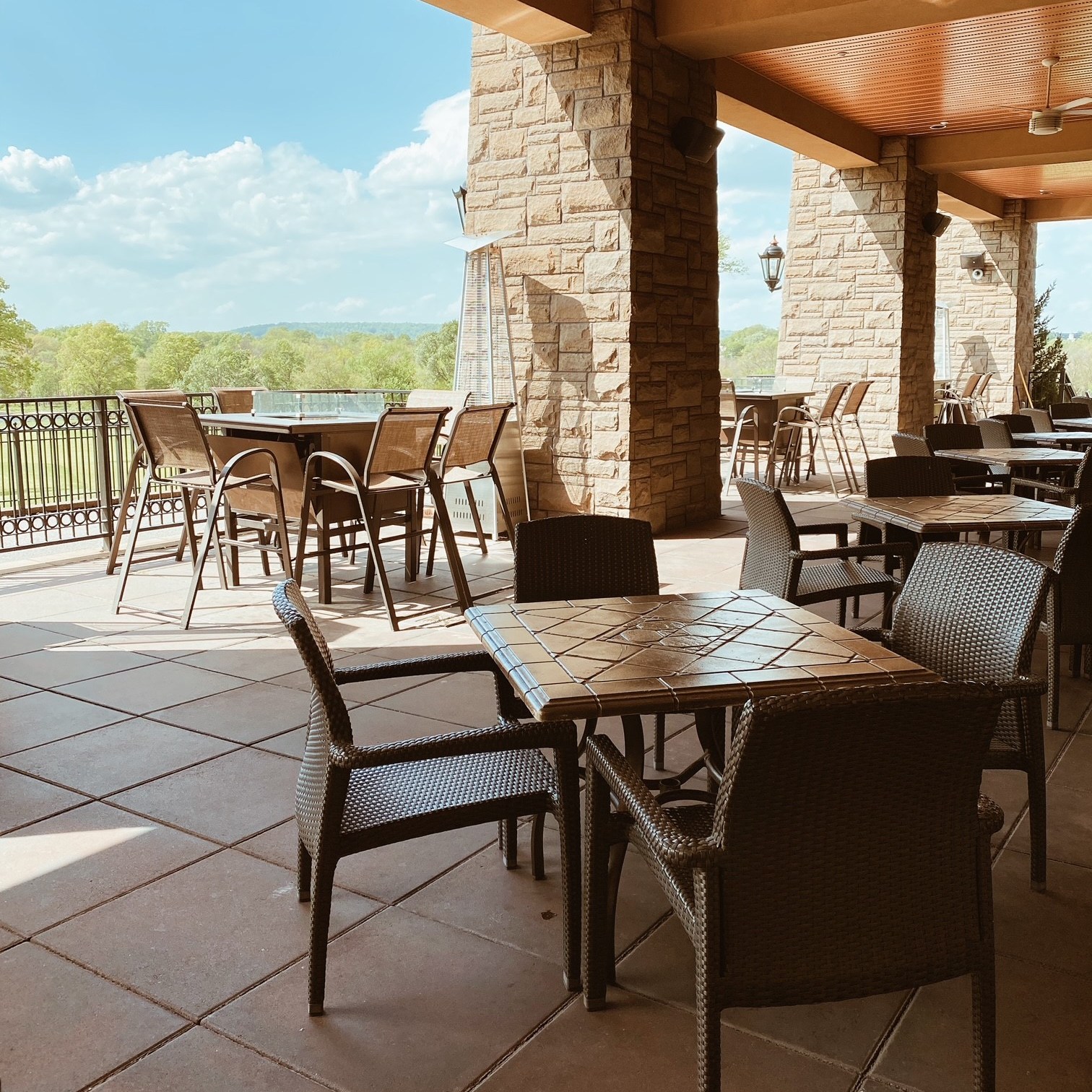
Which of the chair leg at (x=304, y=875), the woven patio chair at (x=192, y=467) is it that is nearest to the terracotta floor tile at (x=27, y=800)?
the chair leg at (x=304, y=875)

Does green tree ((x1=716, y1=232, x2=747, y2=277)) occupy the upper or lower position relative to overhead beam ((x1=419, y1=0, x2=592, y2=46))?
upper

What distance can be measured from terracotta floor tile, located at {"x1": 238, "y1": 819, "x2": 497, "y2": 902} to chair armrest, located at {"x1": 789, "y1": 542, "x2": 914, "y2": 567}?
4.20 ft

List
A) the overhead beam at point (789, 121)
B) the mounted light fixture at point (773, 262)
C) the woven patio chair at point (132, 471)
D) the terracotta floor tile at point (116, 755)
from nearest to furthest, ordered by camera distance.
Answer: the terracotta floor tile at point (116, 755) → the woven patio chair at point (132, 471) → the overhead beam at point (789, 121) → the mounted light fixture at point (773, 262)

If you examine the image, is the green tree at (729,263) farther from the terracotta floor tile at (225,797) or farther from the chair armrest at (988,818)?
the chair armrest at (988,818)

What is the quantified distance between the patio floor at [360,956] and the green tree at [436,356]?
2853 centimetres

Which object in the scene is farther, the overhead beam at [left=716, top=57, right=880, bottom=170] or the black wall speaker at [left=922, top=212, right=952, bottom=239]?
the black wall speaker at [left=922, top=212, right=952, bottom=239]

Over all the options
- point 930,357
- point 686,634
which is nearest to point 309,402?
point 686,634

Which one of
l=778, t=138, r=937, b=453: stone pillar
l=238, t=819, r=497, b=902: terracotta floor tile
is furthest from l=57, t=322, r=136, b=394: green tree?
l=238, t=819, r=497, b=902: terracotta floor tile

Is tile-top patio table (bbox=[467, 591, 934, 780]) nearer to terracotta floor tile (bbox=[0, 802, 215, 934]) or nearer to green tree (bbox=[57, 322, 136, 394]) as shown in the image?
terracotta floor tile (bbox=[0, 802, 215, 934])

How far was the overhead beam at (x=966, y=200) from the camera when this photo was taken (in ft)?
36.3

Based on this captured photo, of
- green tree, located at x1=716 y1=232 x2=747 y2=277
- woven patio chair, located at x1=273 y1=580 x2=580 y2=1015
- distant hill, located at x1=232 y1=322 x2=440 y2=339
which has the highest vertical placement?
green tree, located at x1=716 y1=232 x2=747 y2=277

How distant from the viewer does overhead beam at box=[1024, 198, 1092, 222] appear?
13.1 metres

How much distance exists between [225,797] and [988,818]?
1.82 metres

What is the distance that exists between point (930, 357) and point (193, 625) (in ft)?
27.0
